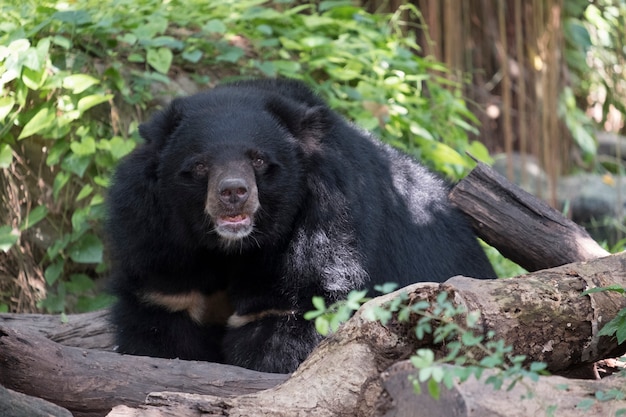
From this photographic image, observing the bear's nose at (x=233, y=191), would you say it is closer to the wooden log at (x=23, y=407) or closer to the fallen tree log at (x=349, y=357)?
the fallen tree log at (x=349, y=357)

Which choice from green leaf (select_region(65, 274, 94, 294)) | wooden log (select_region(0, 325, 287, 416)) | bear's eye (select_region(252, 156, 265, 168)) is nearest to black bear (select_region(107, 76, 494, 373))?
bear's eye (select_region(252, 156, 265, 168))

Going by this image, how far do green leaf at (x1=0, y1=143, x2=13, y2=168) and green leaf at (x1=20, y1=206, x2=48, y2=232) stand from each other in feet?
1.00

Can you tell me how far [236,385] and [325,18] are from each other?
3.95m

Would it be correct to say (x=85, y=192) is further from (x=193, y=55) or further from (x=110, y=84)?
(x=193, y=55)

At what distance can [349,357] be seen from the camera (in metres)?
2.72

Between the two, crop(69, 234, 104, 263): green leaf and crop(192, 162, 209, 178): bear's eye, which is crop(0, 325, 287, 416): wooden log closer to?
crop(192, 162, 209, 178): bear's eye

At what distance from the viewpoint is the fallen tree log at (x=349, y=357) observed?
265 cm

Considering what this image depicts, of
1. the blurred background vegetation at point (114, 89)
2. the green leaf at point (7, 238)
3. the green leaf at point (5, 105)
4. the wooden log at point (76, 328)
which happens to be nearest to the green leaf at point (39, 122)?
the blurred background vegetation at point (114, 89)

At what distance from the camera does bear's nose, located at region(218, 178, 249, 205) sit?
144 inches

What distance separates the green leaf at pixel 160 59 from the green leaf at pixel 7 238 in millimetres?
1283

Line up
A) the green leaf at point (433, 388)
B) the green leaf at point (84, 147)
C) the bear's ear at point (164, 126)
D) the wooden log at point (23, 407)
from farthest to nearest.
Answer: the green leaf at point (84, 147) < the bear's ear at point (164, 126) < the wooden log at point (23, 407) < the green leaf at point (433, 388)

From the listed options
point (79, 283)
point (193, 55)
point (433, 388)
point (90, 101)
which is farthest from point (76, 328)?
point (433, 388)

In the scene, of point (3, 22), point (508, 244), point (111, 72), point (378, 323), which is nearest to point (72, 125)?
point (111, 72)

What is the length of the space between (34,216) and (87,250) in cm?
36
